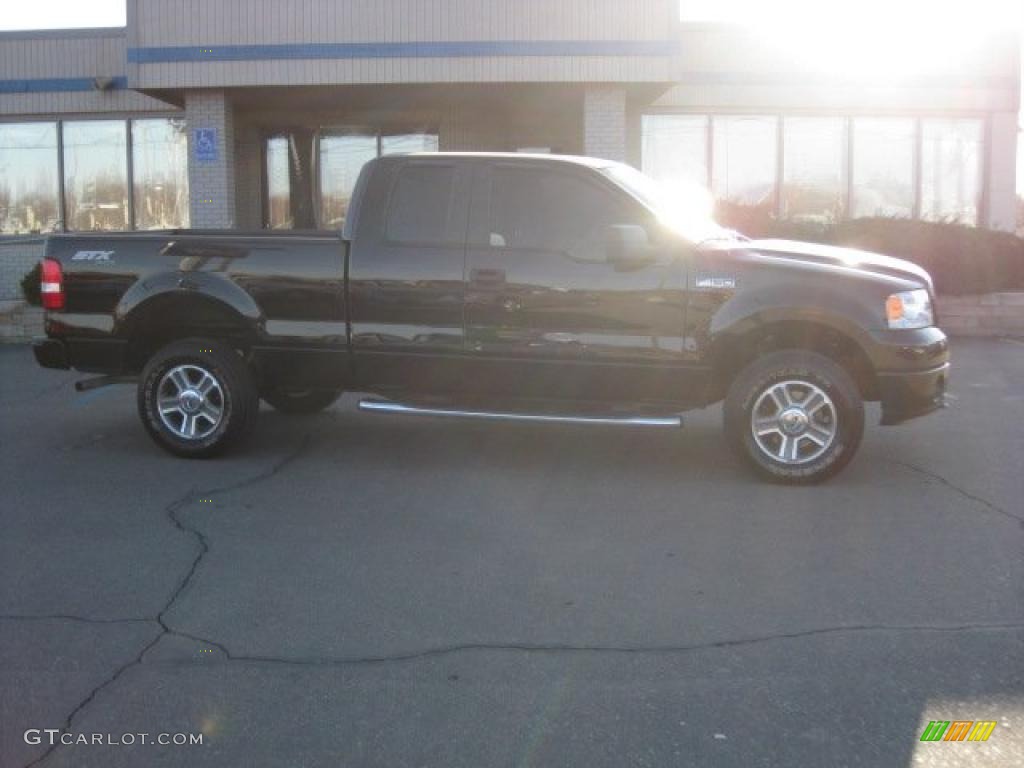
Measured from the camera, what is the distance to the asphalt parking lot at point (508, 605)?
12.8 ft

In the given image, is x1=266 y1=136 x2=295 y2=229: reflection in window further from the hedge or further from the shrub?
the hedge

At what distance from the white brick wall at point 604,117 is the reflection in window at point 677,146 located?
2.83 m

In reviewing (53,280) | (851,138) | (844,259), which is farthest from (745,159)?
(53,280)

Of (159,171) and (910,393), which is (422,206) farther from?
(159,171)

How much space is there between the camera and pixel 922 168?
19344 mm

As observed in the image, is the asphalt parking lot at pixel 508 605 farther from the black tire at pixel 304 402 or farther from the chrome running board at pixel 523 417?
the black tire at pixel 304 402

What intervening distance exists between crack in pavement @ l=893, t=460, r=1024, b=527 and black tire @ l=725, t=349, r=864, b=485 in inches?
26.2

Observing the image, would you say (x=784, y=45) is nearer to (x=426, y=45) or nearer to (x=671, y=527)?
(x=426, y=45)

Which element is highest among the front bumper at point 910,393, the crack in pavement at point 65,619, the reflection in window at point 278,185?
the reflection in window at point 278,185

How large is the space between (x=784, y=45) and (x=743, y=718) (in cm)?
1659

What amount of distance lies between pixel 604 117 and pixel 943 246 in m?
4.78

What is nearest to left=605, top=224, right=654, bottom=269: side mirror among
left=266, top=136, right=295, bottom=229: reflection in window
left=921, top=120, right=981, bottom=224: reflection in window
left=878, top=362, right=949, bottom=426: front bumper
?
left=878, top=362, right=949, bottom=426: front bumper

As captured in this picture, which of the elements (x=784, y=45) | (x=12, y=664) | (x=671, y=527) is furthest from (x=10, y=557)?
(x=784, y=45)

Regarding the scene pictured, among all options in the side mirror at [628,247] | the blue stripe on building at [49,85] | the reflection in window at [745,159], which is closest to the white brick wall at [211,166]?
the blue stripe on building at [49,85]
